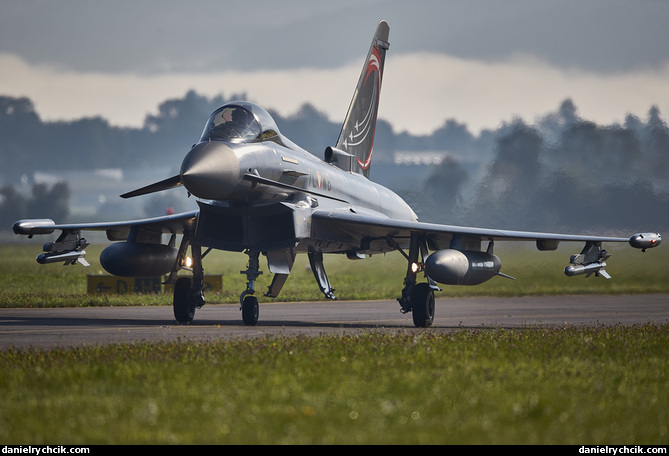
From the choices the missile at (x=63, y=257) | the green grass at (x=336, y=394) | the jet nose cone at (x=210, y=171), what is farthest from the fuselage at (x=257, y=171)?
the missile at (x=63, y=257)

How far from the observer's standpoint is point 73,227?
776 inches

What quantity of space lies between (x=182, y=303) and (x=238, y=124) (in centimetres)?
386

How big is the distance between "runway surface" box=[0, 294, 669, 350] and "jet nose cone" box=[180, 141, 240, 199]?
253 cm

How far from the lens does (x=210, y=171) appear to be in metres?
15.3

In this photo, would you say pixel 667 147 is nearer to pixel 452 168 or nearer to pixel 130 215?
pixel 452 168

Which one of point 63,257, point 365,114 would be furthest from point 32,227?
point 365,114

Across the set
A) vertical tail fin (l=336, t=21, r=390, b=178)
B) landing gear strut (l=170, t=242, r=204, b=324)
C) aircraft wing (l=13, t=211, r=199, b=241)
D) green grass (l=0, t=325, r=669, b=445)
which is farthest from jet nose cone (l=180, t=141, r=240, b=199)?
vertical tail fin (l=336, t=21, r=390, b=178)

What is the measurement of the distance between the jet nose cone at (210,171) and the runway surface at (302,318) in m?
2.53

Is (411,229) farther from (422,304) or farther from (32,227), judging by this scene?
(32,227)

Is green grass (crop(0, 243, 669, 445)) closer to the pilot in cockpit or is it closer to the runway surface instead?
the runway surface

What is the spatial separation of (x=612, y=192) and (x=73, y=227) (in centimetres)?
1999

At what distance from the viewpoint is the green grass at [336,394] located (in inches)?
248

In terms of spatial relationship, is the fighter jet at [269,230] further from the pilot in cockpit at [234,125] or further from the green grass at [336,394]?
the green grass at [336,394]
